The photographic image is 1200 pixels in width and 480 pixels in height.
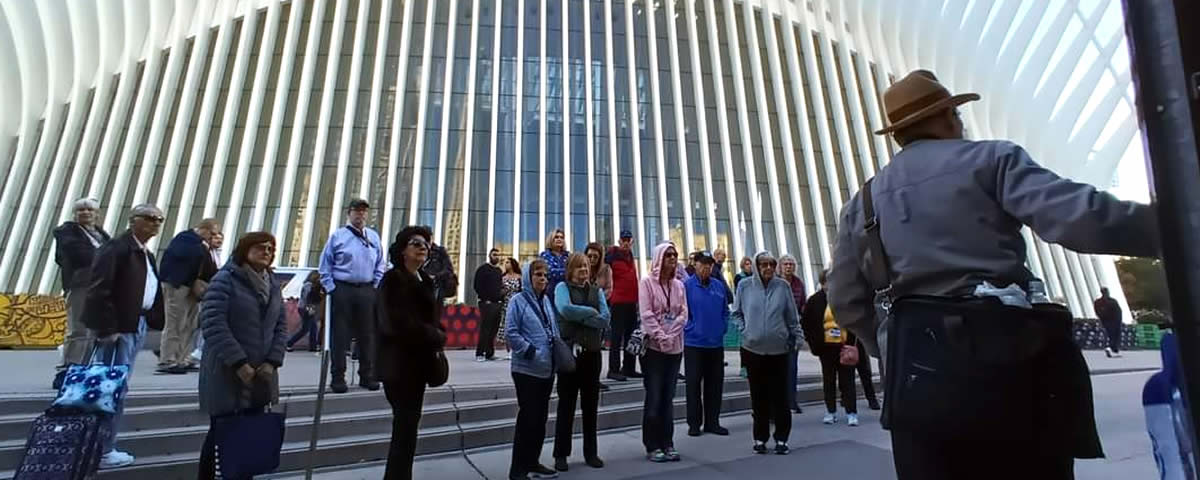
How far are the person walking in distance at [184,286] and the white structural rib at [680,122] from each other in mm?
17786

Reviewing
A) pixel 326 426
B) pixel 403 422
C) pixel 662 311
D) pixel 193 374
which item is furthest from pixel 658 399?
pixel 193 374

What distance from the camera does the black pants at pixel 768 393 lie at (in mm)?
5367

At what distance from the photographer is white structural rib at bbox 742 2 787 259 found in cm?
2434

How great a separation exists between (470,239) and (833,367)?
57.7 ft

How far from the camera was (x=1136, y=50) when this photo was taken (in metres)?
1.01

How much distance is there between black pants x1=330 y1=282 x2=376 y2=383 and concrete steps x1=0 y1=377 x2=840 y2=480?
14.5 inches

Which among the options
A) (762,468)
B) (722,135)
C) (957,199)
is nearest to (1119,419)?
(762,468)

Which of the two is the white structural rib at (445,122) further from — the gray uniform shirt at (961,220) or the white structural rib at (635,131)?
the gray uniform shirt at (961,220)

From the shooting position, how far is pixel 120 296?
4.57m

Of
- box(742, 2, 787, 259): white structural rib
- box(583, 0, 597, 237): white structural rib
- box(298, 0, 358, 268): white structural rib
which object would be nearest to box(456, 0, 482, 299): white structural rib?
box(583, 0, 597, 237): white structural rib

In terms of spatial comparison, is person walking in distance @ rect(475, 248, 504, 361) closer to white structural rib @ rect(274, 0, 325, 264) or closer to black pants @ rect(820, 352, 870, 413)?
black pants @ rect(820, 352, 870, 413)

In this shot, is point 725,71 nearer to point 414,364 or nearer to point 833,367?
point 833,367

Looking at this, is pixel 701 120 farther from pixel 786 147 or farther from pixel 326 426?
pixel 326 426

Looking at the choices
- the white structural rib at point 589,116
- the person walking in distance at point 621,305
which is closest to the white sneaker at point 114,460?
the person walking in distance at point 621,305
